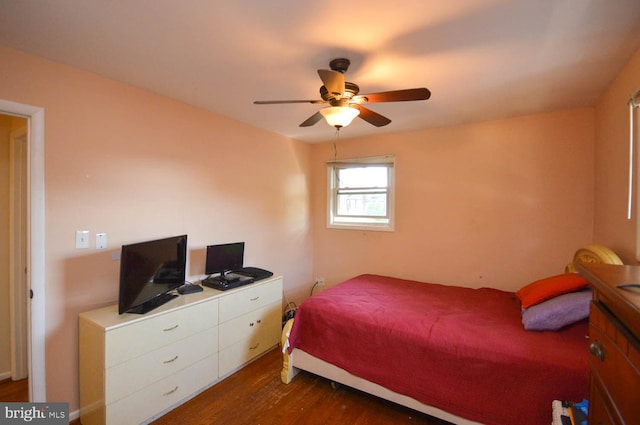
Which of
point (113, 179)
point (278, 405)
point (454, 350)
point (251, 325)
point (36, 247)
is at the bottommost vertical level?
point (278, 405)

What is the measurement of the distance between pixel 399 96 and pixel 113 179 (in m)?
2.16

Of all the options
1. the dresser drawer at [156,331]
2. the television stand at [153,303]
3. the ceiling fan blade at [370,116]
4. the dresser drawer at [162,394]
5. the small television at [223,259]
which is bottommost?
the dresser drawer at [162,394]

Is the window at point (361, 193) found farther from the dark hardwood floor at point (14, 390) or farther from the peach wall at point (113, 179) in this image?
the dark hardwood floor at point (14, 390)

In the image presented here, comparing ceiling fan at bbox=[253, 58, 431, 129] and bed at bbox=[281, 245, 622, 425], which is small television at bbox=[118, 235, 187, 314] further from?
ceiling fan at bbox=[253, 58, 431, 129]

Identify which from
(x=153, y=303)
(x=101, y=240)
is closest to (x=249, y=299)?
(x=153, y=303)

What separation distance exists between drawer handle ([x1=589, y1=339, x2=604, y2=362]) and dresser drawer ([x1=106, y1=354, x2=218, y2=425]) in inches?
96.7

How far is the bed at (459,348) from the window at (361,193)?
1.41m

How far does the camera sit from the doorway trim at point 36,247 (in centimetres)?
188

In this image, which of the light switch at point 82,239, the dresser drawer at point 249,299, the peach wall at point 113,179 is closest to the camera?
the peach wall at point 113,179

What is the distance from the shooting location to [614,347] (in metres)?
0.81

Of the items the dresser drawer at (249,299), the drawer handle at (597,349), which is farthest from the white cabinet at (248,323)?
the drawer handle at (597,349)

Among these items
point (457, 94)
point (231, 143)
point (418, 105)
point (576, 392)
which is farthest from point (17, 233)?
point (576, 392)

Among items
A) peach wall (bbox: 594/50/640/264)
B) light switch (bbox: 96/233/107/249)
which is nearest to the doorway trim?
light switch (bbox: 96/233/107/249)

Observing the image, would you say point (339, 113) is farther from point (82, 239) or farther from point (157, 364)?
point (157, 364)
